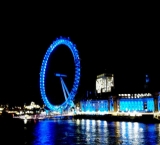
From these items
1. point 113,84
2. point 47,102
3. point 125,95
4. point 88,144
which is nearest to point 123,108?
point 125,95

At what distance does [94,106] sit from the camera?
10862cm

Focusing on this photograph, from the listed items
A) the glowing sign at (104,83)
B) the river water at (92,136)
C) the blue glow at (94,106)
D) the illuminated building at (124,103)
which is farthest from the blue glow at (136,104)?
the river water at (92,136)

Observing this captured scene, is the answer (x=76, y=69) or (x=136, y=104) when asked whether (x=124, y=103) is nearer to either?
(x=136, y=104)

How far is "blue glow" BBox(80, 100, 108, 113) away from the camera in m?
102

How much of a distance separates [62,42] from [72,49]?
4.67 meters

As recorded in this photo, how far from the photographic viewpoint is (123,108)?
3551 inches

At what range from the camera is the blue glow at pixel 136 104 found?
3156 inches

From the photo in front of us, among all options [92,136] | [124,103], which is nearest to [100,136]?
[92,136]

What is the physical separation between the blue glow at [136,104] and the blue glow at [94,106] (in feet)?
31.3

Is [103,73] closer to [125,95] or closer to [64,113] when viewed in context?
[125,95]

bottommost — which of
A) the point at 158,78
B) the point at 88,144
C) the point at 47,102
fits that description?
the point at 88,144

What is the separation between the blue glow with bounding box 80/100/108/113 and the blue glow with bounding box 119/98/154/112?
955cm

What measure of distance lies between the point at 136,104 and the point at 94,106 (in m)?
25.1

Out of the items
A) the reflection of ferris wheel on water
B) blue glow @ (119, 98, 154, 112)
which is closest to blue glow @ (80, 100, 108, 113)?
blue glow @ (119, 98, 154, 112)
